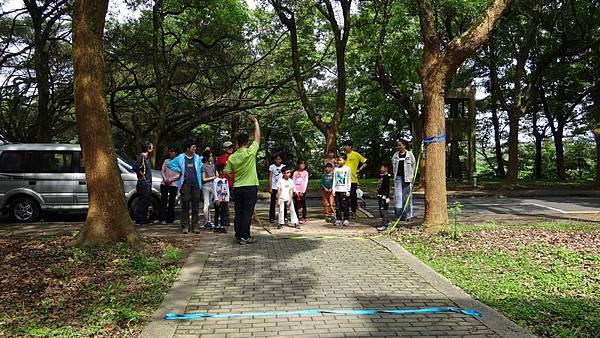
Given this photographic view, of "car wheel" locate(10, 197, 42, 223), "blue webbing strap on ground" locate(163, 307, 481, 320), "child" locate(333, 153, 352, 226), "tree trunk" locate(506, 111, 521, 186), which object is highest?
"tree trunk" locate(506, 111, 521, 186)

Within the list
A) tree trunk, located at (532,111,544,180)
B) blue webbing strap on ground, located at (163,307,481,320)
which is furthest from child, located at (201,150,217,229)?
tree trunk, located at (532,111,544,180)

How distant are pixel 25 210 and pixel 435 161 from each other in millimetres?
9470

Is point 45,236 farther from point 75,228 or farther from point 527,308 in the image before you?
point 527,308

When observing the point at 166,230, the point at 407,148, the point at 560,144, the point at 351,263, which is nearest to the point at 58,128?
the point at 166,230

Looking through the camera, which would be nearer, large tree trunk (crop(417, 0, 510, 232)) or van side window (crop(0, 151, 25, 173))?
large tree trunk (crop(417, 0, 510, 232))

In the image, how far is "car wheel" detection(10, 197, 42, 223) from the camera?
11.4 m

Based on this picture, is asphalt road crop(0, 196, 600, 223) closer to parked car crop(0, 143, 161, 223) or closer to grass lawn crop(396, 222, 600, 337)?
parked car crop(0, 143, 161, 223)

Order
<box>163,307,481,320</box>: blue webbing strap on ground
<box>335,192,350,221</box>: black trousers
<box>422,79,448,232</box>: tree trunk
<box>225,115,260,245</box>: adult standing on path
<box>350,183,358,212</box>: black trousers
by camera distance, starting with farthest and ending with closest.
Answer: <box>350,183,358,212</box>: black trousers → <box>335,192,350,221</box>: black trousers → <box>422,79,448,232</box>: tree trunk → <box>225,115,260,245</box>: adult standing on path → <box>163,307,481,320</box>: blue webbing strap on ground

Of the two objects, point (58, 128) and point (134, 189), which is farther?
point (58, 128)

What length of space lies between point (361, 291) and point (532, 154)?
41299 millimetres

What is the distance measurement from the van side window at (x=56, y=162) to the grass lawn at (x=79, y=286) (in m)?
3.64

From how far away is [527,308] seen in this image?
5.13 m

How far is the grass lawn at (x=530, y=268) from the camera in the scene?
493 cm

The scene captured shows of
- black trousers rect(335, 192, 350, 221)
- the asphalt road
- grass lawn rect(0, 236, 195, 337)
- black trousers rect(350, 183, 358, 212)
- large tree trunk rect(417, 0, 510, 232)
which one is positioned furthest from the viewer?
the asphalt road
